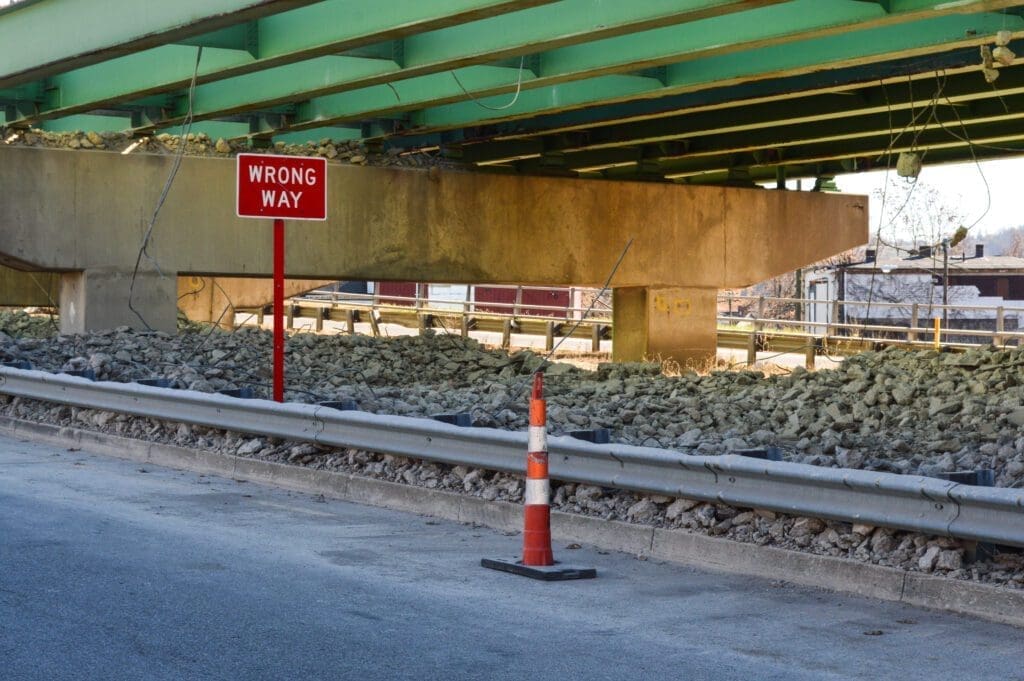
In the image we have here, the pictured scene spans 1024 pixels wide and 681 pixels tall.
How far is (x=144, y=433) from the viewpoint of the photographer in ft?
44.8

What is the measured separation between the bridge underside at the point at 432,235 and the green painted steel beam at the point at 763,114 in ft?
4.15

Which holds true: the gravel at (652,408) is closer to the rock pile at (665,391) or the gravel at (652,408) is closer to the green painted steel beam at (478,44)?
the rock pile at (665,391)

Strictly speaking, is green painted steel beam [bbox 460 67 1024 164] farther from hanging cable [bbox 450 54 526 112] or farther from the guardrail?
the guardrail

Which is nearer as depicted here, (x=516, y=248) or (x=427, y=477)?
(x=427, y=477)

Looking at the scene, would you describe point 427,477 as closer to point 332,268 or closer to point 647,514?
point 647,514

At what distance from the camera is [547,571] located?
7.65 m

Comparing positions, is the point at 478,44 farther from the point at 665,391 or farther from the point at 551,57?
the point at 665,391

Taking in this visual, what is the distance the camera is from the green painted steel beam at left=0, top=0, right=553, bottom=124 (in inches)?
534

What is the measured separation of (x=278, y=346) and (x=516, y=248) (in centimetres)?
1146

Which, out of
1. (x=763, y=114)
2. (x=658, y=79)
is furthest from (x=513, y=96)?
(x=763, y=114)

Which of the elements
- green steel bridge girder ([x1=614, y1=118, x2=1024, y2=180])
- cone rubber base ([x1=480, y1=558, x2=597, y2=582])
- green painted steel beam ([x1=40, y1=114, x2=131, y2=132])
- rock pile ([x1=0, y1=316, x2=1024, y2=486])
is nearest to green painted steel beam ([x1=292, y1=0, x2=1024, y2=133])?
rock pile ([x1=0, y1=316, x2=1024, y2=486])

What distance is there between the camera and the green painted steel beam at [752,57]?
45.0ft

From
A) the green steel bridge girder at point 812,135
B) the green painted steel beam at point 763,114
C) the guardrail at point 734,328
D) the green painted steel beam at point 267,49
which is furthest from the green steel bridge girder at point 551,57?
the guardrail at point 734,328

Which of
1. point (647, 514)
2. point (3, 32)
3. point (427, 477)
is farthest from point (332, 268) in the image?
point (647, 514)
